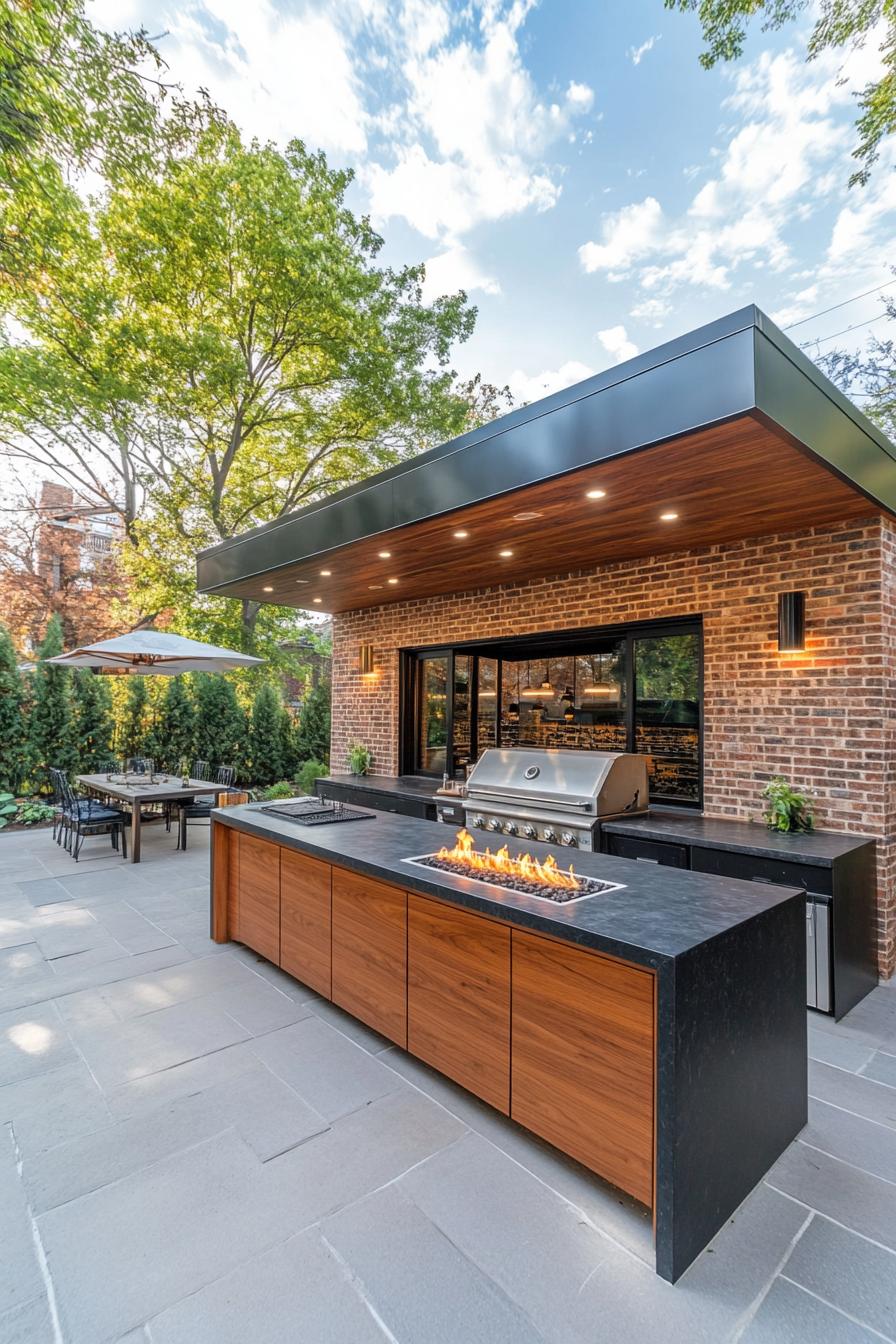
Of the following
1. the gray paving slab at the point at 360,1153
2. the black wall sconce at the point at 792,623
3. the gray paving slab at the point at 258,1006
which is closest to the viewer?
the gray paving slab at the point at 360,1153

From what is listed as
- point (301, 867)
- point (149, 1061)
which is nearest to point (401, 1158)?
point (149, 1061)

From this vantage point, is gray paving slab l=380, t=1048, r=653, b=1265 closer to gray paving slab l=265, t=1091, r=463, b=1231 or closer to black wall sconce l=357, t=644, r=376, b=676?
gray paving slab l=265, t=1091, r=463, b=1231

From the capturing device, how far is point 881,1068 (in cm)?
255

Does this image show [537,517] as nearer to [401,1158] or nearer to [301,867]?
[301,867]

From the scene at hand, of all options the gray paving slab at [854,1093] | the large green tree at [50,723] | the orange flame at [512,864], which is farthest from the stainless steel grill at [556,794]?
the large green tree at [50,723]

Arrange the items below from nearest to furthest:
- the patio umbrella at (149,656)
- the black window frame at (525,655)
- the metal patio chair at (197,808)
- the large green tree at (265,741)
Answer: the black window frame at (525,655)
the patio umbrella at (149,656)
the metal patio chair at (197,808)
the large green tree at (265,741)

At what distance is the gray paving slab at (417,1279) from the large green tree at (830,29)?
28.0 feet

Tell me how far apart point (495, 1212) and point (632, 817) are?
2594 millimetres

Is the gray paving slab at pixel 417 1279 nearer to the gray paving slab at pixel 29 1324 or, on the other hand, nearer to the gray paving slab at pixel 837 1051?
the gray paving slab at pixel 29 1324

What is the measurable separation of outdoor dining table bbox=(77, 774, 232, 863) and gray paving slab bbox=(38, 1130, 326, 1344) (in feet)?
12.2

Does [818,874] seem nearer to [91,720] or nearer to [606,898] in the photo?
[606,898]

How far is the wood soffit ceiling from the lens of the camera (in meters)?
2.50

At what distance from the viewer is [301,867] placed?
10.4 ft

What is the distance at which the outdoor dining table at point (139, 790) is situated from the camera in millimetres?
5781
